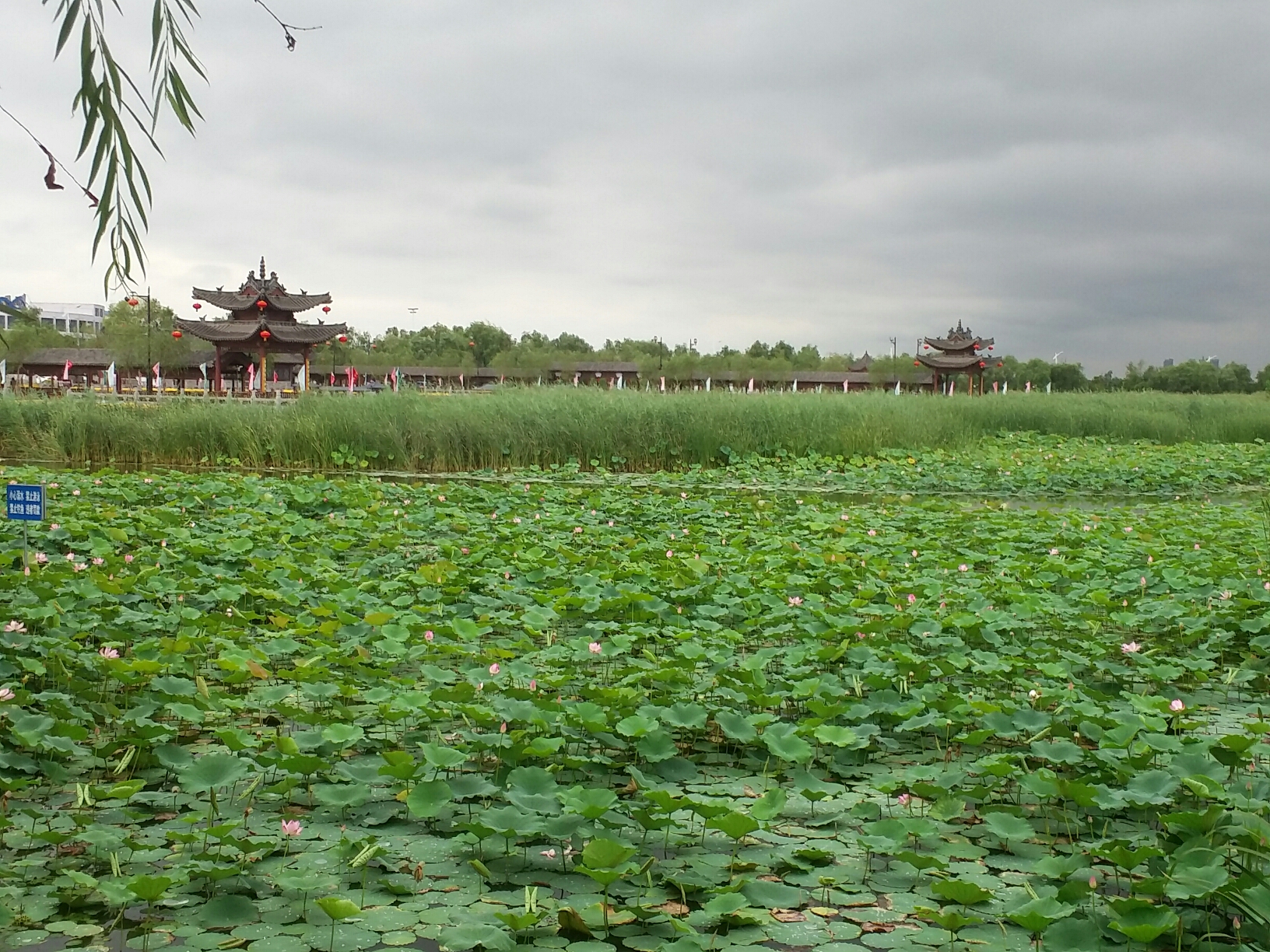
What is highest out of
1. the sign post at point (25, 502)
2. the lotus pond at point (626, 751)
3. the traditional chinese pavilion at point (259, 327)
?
Answer: the traditional chinese pavilion at point (259, 327)

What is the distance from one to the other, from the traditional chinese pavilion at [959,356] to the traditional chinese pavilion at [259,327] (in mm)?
21907

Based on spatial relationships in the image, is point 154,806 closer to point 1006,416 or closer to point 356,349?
point 1006,416

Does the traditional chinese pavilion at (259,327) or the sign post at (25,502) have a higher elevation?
the traditional chinese pavilion at (259,327)

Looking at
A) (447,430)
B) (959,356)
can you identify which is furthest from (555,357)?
(447,430)

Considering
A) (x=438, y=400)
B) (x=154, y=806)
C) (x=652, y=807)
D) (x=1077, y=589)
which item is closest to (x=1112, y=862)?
(x=652, y=807)

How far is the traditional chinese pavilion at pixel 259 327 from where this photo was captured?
29.3m

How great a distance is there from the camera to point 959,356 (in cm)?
3819

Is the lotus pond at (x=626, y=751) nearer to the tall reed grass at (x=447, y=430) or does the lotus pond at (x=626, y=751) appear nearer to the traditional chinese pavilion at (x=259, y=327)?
the tall reed grass at (x=447, y=430)

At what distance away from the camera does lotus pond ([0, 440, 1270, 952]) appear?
180cm

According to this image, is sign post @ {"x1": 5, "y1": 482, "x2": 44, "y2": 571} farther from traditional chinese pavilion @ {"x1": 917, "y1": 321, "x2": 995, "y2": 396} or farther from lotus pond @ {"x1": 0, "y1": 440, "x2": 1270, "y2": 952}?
traditional chinese pavilion @ {"x1": 917, "y1": 321, "x2": 995, "y2": 396}

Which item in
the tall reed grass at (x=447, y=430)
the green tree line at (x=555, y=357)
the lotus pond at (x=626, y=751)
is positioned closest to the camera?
the lotus pond at (x=626, y=751)

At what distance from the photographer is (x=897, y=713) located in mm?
2785

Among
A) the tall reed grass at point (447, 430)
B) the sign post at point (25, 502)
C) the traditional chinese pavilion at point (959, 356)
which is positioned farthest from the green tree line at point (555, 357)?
the sign post at point (25, 502)

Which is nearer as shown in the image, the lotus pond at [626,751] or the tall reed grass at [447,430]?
the lotus pond at [626,751]
